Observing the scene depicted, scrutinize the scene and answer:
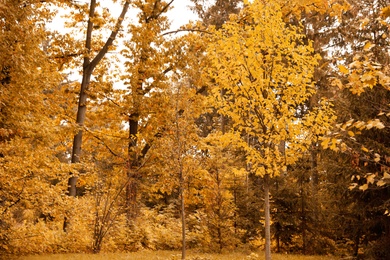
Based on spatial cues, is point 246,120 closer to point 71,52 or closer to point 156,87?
point 156,87

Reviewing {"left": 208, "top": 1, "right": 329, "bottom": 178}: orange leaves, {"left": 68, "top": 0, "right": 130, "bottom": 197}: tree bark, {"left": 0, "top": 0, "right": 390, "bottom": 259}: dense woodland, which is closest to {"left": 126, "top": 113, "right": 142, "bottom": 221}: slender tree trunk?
{"left": 0, "top": 0, "right": 390, "bottom": 259}: dense woodland

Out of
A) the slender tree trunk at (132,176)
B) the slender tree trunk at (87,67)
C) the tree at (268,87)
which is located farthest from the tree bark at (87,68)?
the tree at (268,87)

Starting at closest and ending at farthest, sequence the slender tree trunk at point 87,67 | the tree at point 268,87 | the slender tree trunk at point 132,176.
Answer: the tree at point 268,87
the slender tree trunk at point 132,176
the slender tree trunk at point 87,67

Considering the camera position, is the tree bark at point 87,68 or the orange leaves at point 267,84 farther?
the tree bark at point 87,68

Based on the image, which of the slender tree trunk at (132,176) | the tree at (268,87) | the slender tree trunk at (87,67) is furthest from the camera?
the slender tree trunk at (87,67)

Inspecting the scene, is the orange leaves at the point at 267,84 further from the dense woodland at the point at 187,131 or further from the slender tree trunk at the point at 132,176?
the slender tree trunk at the point at 132,176

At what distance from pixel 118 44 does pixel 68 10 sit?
230cm

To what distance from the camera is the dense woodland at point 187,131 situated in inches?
305

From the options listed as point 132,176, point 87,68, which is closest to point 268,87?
point 132,176

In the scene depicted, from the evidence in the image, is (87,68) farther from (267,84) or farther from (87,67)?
(267,84)

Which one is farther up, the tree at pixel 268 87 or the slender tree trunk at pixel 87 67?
the slender tree trunk at pixel 87 67

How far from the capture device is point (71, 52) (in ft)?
45.8

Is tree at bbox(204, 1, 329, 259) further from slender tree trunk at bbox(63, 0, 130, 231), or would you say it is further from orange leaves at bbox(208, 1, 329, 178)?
slender tree trunk at bbox(63, 0, 130, 231)

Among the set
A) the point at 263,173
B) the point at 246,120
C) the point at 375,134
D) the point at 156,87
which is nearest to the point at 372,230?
the point at 375,134
